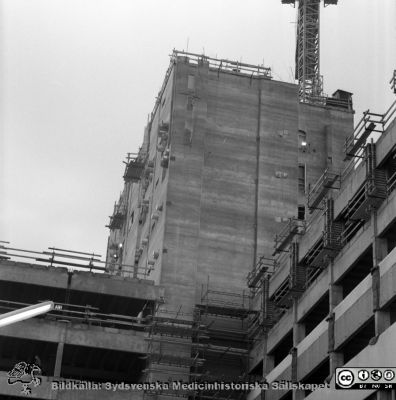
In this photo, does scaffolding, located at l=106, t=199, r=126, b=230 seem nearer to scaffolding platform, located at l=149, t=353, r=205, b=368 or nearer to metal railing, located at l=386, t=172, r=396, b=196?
scaffolding platform, located at l=149, t=353, r=205, b=368

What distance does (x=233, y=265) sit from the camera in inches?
2672

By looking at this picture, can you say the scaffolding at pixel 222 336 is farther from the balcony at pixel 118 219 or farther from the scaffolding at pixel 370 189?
the balcony at pixel 118 219

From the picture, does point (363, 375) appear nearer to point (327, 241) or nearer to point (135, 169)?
point (327, 241)

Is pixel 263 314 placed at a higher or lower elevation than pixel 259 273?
lower

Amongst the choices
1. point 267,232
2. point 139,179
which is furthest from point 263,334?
point 139,179

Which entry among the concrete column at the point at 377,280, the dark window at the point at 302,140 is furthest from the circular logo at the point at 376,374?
the dark window at the point at 302,140

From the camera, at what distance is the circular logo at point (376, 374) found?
36.8 meters

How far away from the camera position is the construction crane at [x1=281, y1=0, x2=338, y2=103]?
303ft

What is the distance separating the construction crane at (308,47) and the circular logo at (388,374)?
5616 centimetres

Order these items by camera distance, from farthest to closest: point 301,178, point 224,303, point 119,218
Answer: point 119,218 → point 301,178 → point 224,303

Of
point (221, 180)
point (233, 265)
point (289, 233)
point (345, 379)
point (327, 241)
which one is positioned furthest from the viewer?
point (221, 180)

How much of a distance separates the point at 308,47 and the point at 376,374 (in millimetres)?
65112

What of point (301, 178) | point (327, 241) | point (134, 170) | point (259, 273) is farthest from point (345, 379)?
point (134, 170)

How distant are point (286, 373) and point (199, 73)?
98.2 ft
